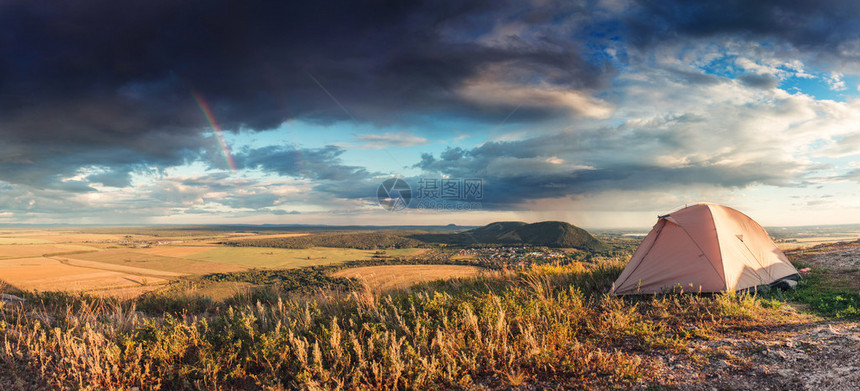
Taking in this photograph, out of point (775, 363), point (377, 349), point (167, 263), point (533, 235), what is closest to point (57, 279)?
point (167, 263)

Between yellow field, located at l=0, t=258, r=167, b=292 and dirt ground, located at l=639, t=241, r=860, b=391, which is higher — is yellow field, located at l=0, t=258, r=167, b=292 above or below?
below

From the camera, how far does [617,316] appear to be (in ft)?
21.9

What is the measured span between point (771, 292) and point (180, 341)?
14.5 meters

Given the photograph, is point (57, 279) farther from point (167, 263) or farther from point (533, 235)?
point (533, 235)

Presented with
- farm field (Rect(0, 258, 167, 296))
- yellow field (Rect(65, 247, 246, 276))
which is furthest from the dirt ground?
yellow field (Rect(65, 247, 246, 276))

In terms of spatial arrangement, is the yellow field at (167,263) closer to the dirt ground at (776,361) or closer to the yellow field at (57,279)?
the yellow field at (57,279)

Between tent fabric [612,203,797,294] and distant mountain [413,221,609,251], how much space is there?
260 feet

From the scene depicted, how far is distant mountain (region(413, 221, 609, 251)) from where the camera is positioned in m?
92.3

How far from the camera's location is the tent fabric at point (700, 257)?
31.5 feet

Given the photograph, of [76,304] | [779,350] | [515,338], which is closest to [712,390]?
[779,350]

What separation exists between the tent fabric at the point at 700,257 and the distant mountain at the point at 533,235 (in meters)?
79.3

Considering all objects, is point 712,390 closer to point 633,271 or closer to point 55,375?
point 633,271

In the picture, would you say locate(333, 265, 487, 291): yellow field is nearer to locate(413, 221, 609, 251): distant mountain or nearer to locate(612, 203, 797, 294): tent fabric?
locate(612, 203, 797, 294): tent fabric

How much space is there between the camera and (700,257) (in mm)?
9828
